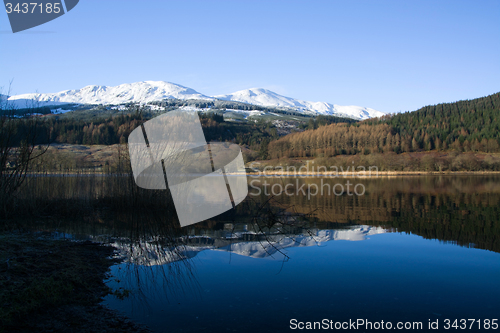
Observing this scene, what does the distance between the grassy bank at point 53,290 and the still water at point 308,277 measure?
263mm

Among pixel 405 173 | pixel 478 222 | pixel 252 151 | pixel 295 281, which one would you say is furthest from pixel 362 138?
pixel 295 281

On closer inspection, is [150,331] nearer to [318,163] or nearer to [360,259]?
[360,259]

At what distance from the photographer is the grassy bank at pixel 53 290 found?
3092 millimetres

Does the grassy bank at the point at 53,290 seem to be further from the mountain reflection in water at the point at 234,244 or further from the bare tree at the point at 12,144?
the bare tree at the point at 12,144

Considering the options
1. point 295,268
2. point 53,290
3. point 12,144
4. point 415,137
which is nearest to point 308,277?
point 295,268

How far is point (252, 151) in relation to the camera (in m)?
89.9

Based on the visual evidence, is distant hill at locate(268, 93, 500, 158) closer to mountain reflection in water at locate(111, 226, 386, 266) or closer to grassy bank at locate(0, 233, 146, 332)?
mountain reflection in water at locate(111, 226, 386, 266)

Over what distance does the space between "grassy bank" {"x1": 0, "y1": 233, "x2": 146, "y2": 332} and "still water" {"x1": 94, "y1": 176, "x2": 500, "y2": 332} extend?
26 centimetres

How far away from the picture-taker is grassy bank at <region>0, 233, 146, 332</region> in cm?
309

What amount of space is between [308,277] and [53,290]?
127 inches

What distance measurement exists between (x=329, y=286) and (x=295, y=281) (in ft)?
1.52

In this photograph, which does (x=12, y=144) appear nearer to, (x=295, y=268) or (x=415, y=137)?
(x=295, y=268)

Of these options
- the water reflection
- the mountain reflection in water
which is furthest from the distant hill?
the mountain reflection in water

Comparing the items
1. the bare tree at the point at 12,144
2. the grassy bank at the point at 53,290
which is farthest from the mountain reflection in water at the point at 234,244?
the bare tree at the point at 12,144
